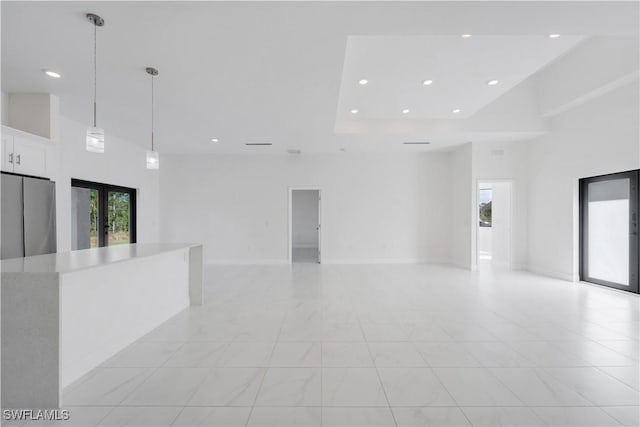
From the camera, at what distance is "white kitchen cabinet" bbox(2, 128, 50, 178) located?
3.48m

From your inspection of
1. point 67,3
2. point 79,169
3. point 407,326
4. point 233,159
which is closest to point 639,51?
point 407,326

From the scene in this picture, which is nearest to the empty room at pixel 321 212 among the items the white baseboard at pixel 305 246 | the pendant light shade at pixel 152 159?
the pendant light shade at pixel 152 159

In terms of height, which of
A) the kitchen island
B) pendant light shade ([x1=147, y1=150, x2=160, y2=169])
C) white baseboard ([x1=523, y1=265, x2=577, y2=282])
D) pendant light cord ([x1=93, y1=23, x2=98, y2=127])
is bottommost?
white baseboard ([x1=523, y1=265, x2=577, y2=282])

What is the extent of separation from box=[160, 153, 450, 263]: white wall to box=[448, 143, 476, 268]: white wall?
182mm

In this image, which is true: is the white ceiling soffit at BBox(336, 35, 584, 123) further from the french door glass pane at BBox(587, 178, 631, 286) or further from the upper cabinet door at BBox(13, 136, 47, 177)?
the upper cabinet door at BBox(13, 136, 47, 177)

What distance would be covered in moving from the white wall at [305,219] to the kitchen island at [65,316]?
8867 millimetres

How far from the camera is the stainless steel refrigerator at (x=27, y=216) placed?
344 centimetres

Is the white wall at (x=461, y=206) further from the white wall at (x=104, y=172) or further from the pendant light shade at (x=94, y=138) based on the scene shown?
the white wall at (x=104, y=172)

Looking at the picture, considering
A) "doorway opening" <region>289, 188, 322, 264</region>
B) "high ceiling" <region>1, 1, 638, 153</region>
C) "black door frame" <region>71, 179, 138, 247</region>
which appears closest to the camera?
"high ceiling" <region>1, 1, 638, 153</region>

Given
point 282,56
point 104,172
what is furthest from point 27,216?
point 282,56

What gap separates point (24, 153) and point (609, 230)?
880 centimetres

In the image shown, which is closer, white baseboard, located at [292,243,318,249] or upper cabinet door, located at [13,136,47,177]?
upper cabinet door, located at [13,136,47,177]

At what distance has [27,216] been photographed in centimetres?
368

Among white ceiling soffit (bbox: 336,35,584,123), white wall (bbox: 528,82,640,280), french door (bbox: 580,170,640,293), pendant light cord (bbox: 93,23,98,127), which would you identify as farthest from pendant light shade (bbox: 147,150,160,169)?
french door (bbox: 580,170,640,293)
